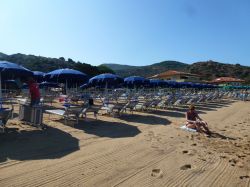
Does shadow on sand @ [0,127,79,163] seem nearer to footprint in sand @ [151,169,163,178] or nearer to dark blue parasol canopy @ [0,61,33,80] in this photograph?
dark blue parasol canopy @ [0,61,33,80]

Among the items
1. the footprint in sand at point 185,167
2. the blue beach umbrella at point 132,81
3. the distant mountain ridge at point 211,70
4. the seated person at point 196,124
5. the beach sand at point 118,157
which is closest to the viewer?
the beach sand at point 118,157

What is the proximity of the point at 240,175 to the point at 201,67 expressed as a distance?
100m

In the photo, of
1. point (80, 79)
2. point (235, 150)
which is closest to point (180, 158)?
point (235, 150)

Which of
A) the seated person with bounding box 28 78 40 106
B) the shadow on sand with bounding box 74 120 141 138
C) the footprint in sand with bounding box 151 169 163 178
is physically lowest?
the footprint in sand with bounding box 151 169 163 178

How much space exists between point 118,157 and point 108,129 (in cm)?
321

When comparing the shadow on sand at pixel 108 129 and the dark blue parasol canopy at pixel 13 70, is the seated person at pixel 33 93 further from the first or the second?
the shadow on sand at pixel 108 129

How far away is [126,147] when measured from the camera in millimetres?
6625

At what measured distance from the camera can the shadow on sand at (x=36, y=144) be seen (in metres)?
5.63

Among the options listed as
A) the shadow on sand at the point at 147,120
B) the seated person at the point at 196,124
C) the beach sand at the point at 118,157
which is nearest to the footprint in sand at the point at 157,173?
the beach sand at the point at 118,157

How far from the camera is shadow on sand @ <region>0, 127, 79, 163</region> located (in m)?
5.63

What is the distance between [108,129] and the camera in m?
8.94

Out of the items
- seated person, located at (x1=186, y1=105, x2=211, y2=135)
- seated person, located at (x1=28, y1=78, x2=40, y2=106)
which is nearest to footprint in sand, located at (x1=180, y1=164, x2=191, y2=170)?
seated person, located at (x1=186, y1=105, x2=211, y2=135)

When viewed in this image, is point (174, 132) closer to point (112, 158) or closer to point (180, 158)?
point (180, 158)

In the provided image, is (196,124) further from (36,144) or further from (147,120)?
(36,144)
